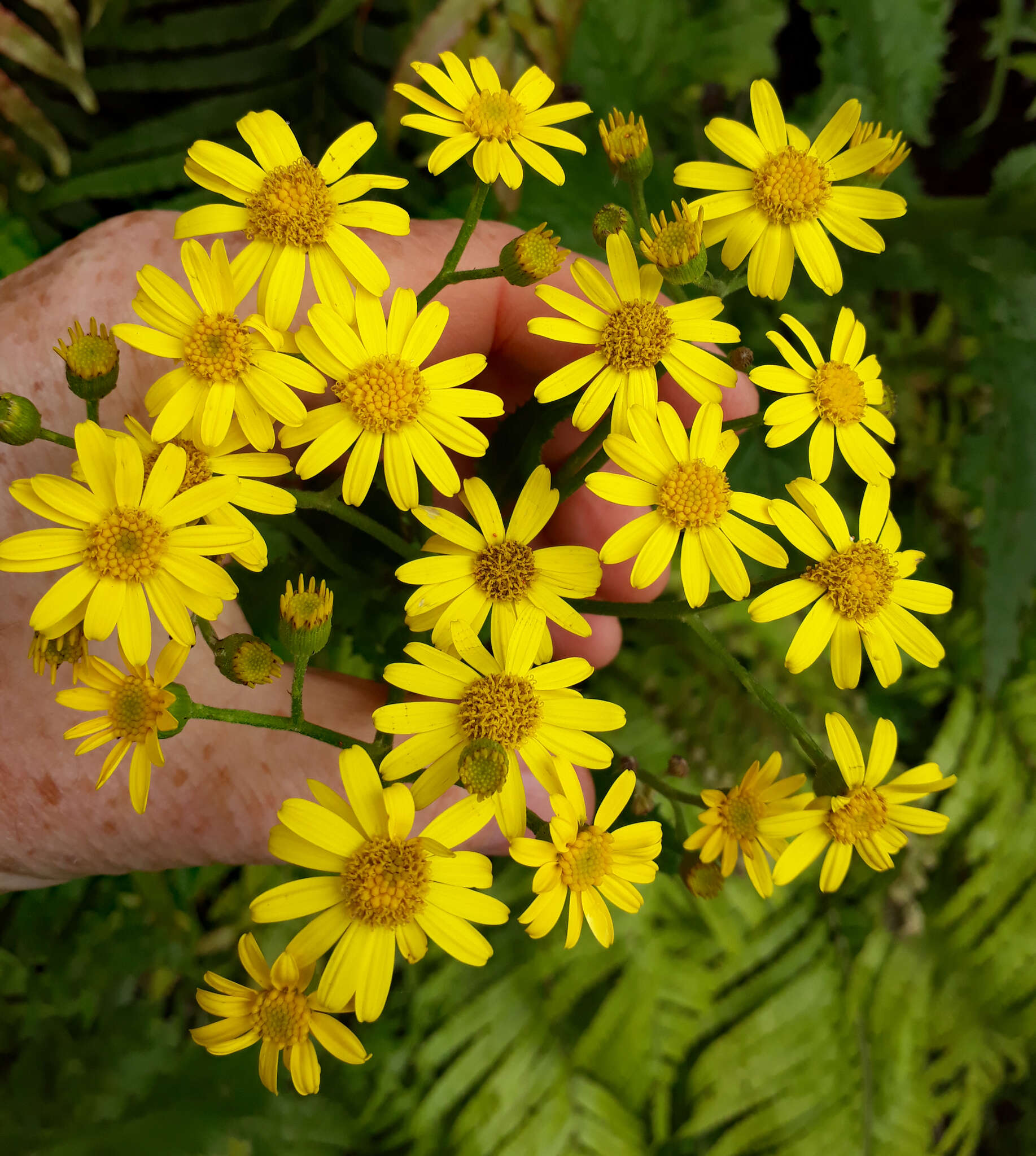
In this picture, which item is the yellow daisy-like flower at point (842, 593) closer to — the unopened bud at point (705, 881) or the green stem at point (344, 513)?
the unopened bud at point (705, 881)

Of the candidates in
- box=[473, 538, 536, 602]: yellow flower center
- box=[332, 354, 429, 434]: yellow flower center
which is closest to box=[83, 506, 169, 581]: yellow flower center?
box=[332, 354, 429, 434]: yellow flower center

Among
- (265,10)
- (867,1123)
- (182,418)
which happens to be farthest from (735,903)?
(265,10)

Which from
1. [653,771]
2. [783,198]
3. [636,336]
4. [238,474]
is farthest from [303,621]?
[653,771]

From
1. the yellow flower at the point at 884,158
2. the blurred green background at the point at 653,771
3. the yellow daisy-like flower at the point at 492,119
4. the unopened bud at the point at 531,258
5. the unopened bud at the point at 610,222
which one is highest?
the yellow flower at the point at 884,158

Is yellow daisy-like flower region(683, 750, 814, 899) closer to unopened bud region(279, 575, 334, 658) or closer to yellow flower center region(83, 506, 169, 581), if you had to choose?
unopened bud region(279, 575, 334, 658)

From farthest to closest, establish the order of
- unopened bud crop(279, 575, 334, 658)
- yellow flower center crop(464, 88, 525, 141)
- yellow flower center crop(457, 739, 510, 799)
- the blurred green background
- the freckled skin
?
the blurred green background → the freckled skin → yellow flower center crop(464, 88, 525, 141) → unopened bud crop(279, 575, 334, 658) → yellow flower center crop(457, 739, 510, 799)

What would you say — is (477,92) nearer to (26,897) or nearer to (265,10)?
(265,10)

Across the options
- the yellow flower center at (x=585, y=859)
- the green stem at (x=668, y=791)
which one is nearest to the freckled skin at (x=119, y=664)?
the green stem at (x=668, y=791)
